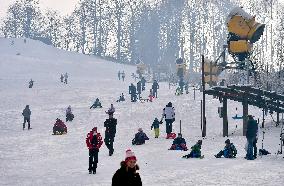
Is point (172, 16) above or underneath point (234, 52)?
above

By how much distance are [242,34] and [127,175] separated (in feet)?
63.3

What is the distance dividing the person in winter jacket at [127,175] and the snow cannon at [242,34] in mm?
18936

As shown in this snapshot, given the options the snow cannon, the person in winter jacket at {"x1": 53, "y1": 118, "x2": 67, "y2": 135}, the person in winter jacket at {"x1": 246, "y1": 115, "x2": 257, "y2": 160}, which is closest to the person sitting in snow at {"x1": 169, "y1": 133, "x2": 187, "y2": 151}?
the person in winter jacket at {"x1": 246, "y1": 115, "x2": 257, "y2": 160}

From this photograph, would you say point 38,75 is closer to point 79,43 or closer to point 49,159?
point 79,43

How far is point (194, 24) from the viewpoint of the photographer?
263 ft

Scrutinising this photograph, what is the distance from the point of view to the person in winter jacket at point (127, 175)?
6789 mm

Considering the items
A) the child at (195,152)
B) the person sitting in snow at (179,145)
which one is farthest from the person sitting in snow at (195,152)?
the person sitting in snow at (179,145)

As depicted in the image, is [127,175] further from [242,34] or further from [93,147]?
[242,34]

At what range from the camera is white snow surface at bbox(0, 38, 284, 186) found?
492 inches

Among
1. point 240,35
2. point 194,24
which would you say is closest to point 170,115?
point 240,35

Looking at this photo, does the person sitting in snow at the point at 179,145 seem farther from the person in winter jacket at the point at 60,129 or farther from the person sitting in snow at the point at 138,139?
the person in winter jacket at the point at 60,129

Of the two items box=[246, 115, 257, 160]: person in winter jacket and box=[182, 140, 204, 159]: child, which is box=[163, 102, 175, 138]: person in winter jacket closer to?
box=[182, 140, 204, 159]: child

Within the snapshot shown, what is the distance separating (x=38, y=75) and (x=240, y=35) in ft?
119

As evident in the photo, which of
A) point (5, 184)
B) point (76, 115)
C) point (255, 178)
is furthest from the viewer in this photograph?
point (76, 115)
